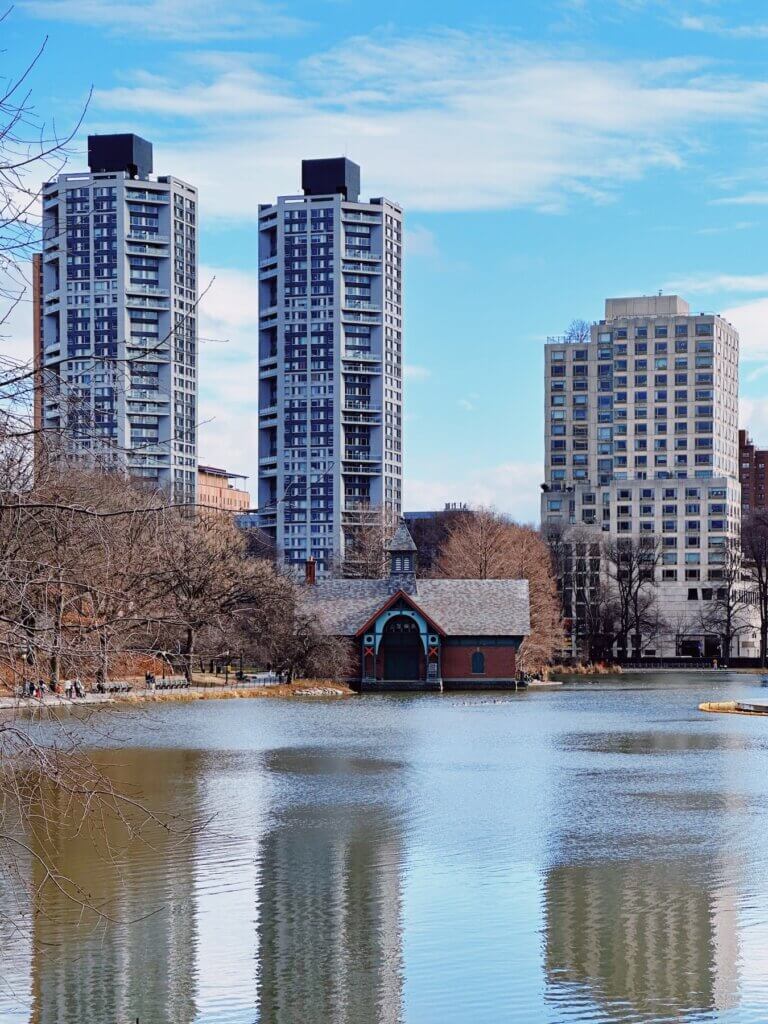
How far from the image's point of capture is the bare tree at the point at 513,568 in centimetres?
9088

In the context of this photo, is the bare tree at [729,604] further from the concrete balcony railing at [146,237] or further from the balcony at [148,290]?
the concrete balcony railing at [146,237]

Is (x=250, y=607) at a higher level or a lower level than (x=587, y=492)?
lower

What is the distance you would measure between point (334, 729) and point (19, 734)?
38.9 metres

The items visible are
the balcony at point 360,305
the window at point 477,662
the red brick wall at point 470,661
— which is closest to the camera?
the red brick wall at point 470,661

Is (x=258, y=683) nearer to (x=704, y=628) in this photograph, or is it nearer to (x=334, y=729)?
(x=334, y=729)

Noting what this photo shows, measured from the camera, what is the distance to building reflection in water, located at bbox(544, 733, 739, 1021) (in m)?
15.8

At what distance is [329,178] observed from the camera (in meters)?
176

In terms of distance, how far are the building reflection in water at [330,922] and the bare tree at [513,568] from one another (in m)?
63.3

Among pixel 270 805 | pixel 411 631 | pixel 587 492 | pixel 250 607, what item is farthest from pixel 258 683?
pixel 587 492

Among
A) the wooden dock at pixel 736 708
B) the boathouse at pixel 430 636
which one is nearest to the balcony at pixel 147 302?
the boathouse at pixel 430 636

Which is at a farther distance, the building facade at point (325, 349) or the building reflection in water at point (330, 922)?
the building facade at point (325, 349)

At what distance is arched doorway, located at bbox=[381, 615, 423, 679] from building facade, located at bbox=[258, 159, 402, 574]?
300ft

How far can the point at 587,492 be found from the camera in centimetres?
16588

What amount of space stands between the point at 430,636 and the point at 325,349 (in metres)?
98.5
